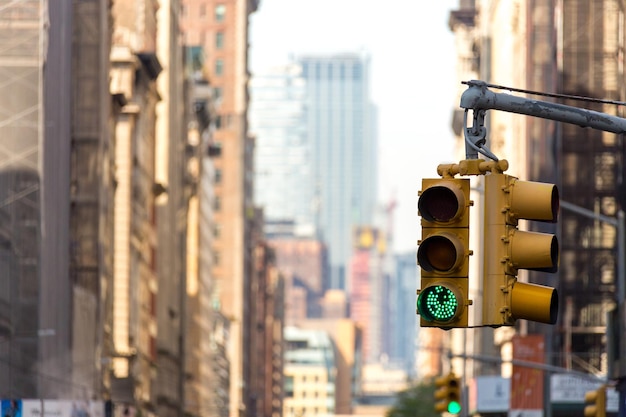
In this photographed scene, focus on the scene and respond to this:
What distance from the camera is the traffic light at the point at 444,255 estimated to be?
568 inches

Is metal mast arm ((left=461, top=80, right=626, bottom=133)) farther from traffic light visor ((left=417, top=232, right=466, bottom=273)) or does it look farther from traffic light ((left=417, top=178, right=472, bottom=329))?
traffic light visor ((left=417, top=232, right=466, bottom=273))

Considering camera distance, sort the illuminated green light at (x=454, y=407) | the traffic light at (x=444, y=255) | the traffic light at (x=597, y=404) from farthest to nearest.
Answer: the traffic light at (x=597, y=404)
the illuminated green light at (x=454, y=407)
the traffic light at (x=444, y=255)

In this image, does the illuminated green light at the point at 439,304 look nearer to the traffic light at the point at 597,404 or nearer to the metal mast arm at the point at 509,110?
the metal mast arm at the point at 509,110

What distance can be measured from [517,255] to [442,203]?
75cm

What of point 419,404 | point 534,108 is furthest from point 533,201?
point 419,404

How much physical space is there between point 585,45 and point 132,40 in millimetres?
37939

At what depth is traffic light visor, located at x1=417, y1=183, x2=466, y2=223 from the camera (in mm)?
14516

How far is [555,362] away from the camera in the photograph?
91188 mm

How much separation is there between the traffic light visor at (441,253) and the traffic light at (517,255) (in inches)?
13.4

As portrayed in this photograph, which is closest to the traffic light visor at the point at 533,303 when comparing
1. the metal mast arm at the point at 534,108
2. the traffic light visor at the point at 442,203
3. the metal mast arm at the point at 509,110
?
the traffic light visor at the point at 442,203

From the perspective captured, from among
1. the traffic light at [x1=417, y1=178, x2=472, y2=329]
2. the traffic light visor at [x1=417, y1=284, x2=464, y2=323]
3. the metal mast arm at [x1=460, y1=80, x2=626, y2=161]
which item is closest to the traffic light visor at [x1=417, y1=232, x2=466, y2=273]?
the traffic light at [x1=417, y1=178, x2=472, y2=329]

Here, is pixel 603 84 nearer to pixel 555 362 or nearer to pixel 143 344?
pixel 555 362

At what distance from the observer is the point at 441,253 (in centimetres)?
1447

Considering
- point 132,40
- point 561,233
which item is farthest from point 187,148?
point 561,233
